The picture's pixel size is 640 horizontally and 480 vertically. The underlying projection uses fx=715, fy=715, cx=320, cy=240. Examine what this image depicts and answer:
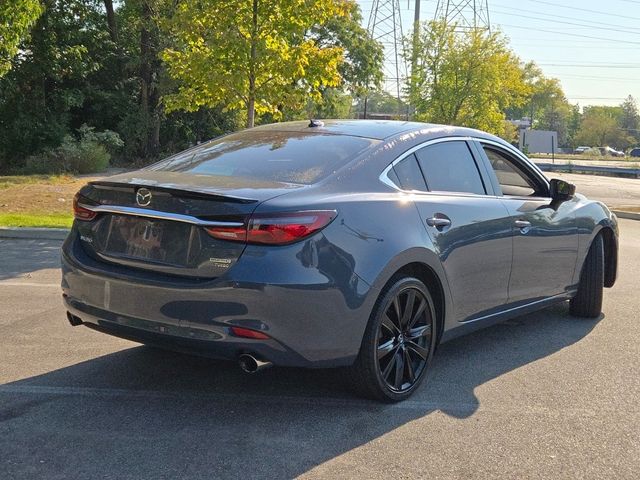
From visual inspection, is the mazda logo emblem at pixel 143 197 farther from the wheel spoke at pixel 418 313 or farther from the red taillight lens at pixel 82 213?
the wheel spoke at pixel 418 313

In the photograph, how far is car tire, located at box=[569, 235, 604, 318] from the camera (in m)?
6.23

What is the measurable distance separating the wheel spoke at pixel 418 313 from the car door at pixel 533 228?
1066 mm

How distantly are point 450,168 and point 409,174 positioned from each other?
1.69ft

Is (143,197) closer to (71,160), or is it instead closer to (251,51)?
(251,51)

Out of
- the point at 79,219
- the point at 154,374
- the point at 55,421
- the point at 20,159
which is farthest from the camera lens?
the point at 20,159

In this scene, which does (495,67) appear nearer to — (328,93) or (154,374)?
(328,93)

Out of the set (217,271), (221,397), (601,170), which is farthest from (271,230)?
(601,170)

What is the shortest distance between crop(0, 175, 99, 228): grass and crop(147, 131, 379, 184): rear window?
265 inches

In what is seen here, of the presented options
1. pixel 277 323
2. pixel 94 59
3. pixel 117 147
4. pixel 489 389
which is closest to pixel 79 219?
pixel 277 323

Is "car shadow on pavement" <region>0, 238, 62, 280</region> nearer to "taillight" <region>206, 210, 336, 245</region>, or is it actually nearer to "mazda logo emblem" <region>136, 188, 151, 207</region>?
"mazda logo emblem" <region>136, 188, 151, 207</region>

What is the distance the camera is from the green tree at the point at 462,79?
2902 cm

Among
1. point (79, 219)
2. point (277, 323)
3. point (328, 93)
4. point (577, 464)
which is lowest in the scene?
point (577, 464)

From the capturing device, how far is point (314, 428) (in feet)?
12.5

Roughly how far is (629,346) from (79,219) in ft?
13.7
